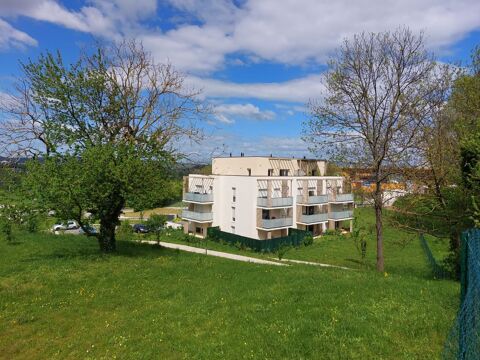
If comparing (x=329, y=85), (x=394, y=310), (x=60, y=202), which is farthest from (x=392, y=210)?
(x=60, y=202)

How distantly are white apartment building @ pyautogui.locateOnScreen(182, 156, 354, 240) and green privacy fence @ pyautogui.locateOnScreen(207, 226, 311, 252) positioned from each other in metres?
3.14

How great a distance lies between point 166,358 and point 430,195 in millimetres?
14889

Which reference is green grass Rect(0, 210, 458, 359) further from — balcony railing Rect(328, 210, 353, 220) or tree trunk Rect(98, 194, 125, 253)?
balcony railing Rect(328, 210, 353, 220)

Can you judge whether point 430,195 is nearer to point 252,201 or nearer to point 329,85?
point 329,85

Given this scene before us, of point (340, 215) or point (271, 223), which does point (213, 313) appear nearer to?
point (271, 223)

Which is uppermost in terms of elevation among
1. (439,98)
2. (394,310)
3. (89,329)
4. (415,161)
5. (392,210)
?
(439,98)

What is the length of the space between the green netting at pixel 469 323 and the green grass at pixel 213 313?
758 mm

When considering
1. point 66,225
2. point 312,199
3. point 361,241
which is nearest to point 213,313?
point 66,225

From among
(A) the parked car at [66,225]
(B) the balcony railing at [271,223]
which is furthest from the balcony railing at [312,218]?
(A) the parked car at [66,225]

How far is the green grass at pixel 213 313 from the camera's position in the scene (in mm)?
5973

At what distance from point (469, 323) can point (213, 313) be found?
4.85 metres

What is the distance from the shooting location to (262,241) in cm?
3525

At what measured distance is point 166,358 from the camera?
5.97 metres

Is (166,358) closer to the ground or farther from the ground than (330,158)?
closer to the ground
